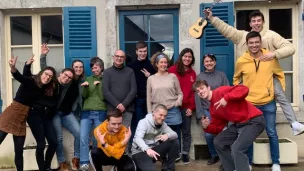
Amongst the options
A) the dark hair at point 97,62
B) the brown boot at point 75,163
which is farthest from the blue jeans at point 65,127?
the dark hair at point 97,62

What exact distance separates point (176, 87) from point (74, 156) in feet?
5.83

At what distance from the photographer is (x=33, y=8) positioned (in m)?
6.12

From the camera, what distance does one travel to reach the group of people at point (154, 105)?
4.63 metres

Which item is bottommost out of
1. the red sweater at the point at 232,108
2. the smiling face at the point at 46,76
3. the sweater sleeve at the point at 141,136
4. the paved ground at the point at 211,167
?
the paved ground at the point at 211,167

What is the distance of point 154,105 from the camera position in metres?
5.41

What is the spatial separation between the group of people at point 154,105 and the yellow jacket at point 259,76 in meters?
0.01

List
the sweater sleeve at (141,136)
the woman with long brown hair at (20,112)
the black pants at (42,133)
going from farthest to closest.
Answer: the black pants at (42,133) < the woman with long brown hair at (20,112) < the sweater sleeve at (141,136)

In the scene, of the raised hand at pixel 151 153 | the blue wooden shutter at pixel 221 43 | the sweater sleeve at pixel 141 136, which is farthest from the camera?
the blue wooden shutter at pixel 221 43

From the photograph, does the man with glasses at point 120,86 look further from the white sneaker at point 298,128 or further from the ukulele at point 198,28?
the white sneaker at point 298,128

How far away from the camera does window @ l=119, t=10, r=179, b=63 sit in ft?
20.2

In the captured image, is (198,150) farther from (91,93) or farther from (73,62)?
Answer: (73,62)

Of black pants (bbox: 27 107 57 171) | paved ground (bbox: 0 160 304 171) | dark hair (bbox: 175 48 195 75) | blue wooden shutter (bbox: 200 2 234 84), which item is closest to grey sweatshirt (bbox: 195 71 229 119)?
dark hair (bbox: 175 48 195 75)

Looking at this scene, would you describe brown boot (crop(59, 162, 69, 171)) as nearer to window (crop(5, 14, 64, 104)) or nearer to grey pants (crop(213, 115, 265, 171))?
window (crop(5, 14, 64, 104))

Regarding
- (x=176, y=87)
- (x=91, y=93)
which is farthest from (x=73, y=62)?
(x=176, y=87)
